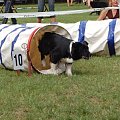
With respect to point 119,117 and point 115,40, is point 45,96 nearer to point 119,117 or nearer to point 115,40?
point 119,117

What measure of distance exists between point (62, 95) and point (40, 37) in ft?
5.41

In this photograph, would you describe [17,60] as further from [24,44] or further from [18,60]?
[24,44]

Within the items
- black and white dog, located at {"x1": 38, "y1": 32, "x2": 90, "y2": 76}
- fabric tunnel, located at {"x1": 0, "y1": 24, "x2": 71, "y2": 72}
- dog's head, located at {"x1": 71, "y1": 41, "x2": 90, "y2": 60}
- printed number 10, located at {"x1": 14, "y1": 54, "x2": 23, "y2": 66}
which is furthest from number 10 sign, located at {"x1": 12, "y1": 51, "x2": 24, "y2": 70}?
dog's head, located at {"x1": 71, "y1": 41, "x2": 90, "y2": 60}

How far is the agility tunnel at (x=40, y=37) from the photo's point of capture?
577 centimetres

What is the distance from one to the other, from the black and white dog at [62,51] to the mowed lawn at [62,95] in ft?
0.56

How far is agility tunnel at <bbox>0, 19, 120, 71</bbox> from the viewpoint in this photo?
5773mm

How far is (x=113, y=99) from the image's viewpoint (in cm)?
425

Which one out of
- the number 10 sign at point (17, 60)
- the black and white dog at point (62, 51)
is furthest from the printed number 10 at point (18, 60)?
the black and white dog at point (62, 51)

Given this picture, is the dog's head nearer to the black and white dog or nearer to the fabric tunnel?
the black and white dog

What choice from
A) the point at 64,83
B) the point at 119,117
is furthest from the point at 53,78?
the point at 119,117

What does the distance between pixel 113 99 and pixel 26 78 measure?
58.0 inches

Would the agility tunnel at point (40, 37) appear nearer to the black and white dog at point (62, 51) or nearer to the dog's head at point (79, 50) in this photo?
the black and white dog at point (62, 51)

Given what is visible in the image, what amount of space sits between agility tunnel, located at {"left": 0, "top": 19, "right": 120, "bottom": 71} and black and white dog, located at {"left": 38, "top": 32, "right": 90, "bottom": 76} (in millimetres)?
229

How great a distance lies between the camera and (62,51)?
5.44 m
